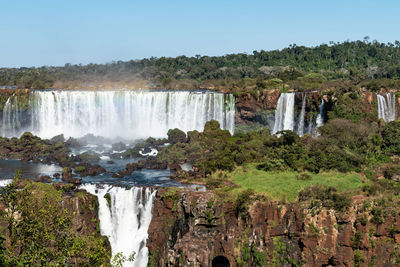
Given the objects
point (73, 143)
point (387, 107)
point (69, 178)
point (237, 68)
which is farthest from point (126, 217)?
point (237, 68)

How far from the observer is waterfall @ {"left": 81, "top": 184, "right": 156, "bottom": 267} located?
24.6 metres

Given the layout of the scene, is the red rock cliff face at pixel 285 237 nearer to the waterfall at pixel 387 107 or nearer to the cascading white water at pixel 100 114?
the waterfall at pixel 387 107

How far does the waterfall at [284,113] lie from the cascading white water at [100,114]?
361 inches

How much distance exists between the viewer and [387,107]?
38406 mm

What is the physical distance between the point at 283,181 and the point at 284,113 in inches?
669

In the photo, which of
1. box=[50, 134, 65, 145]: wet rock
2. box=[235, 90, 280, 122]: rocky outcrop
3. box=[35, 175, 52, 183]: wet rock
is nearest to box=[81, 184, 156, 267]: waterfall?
box=[35, 175, 52, 183]: wet rock

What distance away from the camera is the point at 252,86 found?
48594mm

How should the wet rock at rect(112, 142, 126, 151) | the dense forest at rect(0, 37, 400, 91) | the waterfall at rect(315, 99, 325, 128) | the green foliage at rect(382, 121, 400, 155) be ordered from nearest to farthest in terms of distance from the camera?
1. the green foliage at rect(382, 121, 400, 155)
2. the wet rock at rect(112, 142, 126, 151)
3. the waterfall at rect(315, 99, 325, 128)
4. the dense forest at rect(0, 37, 400, 91)

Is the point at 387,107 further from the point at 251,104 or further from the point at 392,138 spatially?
the point at 251,104

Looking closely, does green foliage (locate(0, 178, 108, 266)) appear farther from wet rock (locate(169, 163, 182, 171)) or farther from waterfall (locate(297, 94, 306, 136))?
waterfall (locate(297, 94, 306, 136))

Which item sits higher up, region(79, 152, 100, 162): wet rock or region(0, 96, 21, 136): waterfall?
region(0, 96, 21, 136): waterfall

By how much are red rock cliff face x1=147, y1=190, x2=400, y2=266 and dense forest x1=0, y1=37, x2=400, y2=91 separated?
101 feet

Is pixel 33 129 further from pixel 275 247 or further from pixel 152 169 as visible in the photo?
pixel 275 247

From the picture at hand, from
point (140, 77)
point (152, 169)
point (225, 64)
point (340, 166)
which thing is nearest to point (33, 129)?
point (152, 169)
